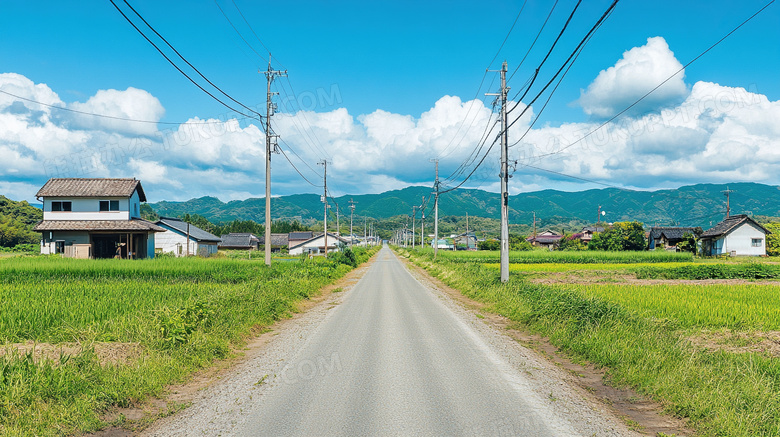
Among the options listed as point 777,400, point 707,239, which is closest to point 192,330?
Result: point 777,400

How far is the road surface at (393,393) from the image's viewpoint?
5.00 meters

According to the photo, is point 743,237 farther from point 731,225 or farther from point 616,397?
point 616,397

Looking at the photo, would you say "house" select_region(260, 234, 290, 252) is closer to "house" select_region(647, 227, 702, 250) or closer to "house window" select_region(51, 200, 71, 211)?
"house window" select_region(51, 200, 71, 211)

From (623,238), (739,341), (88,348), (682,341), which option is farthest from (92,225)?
(623,238)

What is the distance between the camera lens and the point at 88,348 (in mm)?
6918

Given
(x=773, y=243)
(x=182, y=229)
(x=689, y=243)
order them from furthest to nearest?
(x=689, y=243)
(x=773, y=243)
(x=182, y=229)

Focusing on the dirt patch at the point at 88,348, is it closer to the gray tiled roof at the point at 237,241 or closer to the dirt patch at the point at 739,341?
the dirt patch at the point at 739,341

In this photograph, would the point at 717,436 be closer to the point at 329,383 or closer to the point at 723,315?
the point at 329,383

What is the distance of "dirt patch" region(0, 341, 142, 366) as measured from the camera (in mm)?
6926

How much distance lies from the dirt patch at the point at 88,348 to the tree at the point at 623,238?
220 ft

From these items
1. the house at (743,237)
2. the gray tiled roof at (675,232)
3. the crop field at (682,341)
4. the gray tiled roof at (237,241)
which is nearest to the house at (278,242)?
the gray tiled roof at (237,241)

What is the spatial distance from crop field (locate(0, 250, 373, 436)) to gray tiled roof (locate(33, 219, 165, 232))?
20.8 meters

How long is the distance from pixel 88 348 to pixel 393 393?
16.2 feet

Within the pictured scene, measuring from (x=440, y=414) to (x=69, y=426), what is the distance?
4268 mm
